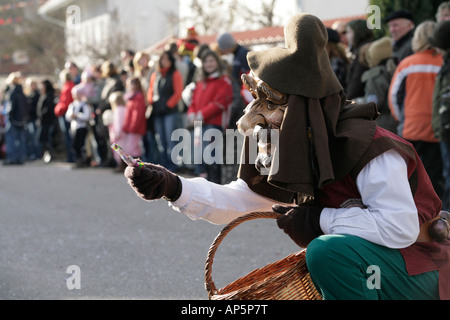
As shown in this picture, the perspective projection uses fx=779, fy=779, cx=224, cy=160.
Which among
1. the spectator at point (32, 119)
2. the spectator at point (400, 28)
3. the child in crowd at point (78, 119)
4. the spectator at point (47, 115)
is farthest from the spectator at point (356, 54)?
the spectator at point (32, 119)

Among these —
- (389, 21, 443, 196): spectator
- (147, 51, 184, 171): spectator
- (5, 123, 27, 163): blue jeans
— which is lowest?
(5, 123, 27, 163): blue jeans

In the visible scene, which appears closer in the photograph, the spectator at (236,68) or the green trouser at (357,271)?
the green trouser at (357,271)

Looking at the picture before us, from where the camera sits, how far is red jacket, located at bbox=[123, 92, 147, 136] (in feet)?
36.7

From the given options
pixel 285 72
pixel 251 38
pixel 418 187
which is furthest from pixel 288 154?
pixel 251 38

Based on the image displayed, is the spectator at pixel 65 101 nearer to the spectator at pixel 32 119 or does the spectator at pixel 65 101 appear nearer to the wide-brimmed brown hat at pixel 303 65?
the spectator at pixel 32 119

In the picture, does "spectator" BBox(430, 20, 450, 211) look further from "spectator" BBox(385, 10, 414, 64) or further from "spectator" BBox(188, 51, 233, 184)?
"spectator" BBox(188, 51, 233, 184)

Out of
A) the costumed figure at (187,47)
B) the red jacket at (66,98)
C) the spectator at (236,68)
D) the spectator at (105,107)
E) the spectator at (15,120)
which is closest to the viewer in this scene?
the spectator at (236,68)

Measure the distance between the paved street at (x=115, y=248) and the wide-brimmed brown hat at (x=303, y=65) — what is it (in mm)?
2089

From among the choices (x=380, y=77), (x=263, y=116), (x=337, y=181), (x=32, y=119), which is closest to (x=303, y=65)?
(x=263, y=116)

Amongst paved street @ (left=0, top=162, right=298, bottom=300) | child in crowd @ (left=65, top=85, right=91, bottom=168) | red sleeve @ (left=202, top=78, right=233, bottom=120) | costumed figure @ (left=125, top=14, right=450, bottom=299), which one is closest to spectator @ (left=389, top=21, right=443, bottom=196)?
paved street @ (left=0, top=162, right=298, bottom=300)

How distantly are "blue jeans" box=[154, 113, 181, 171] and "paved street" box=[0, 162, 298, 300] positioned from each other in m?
1.49

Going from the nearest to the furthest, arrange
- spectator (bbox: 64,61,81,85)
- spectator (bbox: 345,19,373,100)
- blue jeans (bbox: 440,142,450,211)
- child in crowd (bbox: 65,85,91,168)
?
blue jeans (bbox: 440,142,450,211)
spectator (bbox: 345,19,373,100)
child in crowd (bbox: 65,85,91,168)
spectator (bbox: 64,61,81,85)

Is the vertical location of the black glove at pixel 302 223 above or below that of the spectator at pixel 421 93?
above

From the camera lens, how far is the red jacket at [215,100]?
920 centimetres
